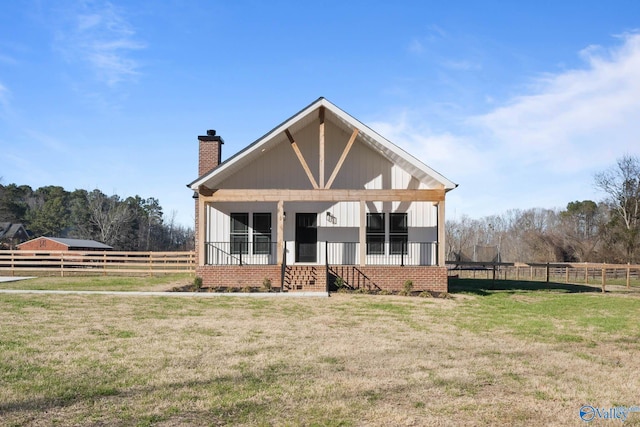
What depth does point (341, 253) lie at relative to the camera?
1895 cm

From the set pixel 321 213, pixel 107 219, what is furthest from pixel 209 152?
pixel 107 219

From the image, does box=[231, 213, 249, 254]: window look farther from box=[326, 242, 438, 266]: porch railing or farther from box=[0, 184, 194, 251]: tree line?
box=[0, 184, 194, 251]: tree line

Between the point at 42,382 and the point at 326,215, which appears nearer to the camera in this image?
the point at 42,382

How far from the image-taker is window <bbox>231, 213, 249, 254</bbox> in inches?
754

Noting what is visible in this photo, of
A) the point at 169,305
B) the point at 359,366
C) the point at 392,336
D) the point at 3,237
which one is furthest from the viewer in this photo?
the point at 3,237

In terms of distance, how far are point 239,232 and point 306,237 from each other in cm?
254

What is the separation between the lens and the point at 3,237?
5425 centimetres

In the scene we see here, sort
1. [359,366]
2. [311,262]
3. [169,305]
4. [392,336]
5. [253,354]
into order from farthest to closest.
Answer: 1. [311,262]
2. [169,305]
3. [392,336]
4. [253,354]
5. [359,366]

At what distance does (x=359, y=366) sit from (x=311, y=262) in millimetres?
12211

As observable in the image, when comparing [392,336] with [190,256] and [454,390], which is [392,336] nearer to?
[454,390]

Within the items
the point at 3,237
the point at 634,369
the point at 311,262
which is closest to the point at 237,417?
the point at 634,369

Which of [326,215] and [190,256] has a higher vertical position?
[326,215]

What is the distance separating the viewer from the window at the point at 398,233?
748 inches

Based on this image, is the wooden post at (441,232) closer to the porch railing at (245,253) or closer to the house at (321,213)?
the house at (321,213)
